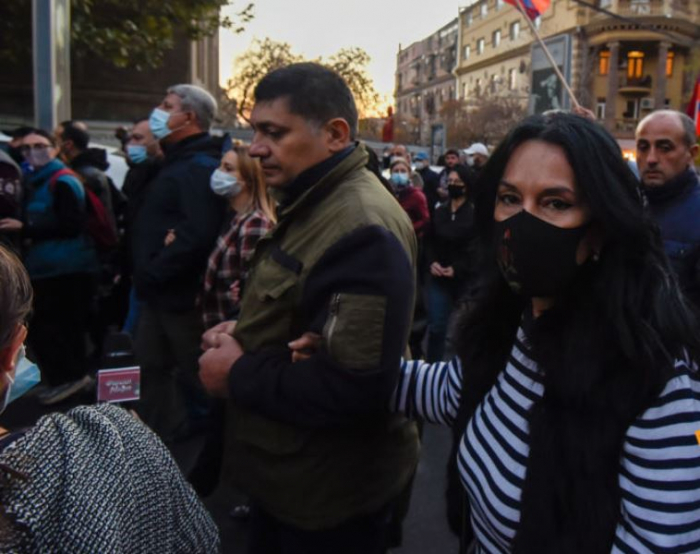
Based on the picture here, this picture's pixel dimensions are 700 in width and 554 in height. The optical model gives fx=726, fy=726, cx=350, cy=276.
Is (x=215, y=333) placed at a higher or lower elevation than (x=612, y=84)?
lower

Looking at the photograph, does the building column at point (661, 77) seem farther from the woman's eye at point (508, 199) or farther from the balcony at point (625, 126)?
the woman's eye at point (508, 199)

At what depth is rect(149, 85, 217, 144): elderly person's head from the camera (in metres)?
4.28

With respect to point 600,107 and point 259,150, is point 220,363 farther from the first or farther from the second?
point 600,107

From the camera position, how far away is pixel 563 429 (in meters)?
1.38

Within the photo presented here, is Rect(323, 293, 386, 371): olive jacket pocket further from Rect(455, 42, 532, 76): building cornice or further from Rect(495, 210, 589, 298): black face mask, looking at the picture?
Rect(455, 42, 532, 76): building cornice

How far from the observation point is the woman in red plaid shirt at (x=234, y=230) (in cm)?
404

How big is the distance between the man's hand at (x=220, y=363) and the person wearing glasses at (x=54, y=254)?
11.1ft

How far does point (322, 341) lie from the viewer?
6.12 feet

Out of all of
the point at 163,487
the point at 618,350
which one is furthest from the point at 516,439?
the point at 163,487

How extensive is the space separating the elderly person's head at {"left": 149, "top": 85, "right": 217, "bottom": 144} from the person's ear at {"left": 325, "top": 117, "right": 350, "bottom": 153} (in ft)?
7.68

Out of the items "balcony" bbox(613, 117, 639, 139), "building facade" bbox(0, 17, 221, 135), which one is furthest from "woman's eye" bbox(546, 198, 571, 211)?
"balcony" bbox(613, 117, 639, 139)

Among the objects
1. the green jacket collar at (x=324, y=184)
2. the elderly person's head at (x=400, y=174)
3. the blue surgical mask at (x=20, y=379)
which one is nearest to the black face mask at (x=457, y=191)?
the elderly person's head at (x=400, y=174)

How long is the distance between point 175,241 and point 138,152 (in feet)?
4.41

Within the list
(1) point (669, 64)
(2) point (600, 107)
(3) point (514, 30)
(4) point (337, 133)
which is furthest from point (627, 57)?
(4) point (337, 133)
